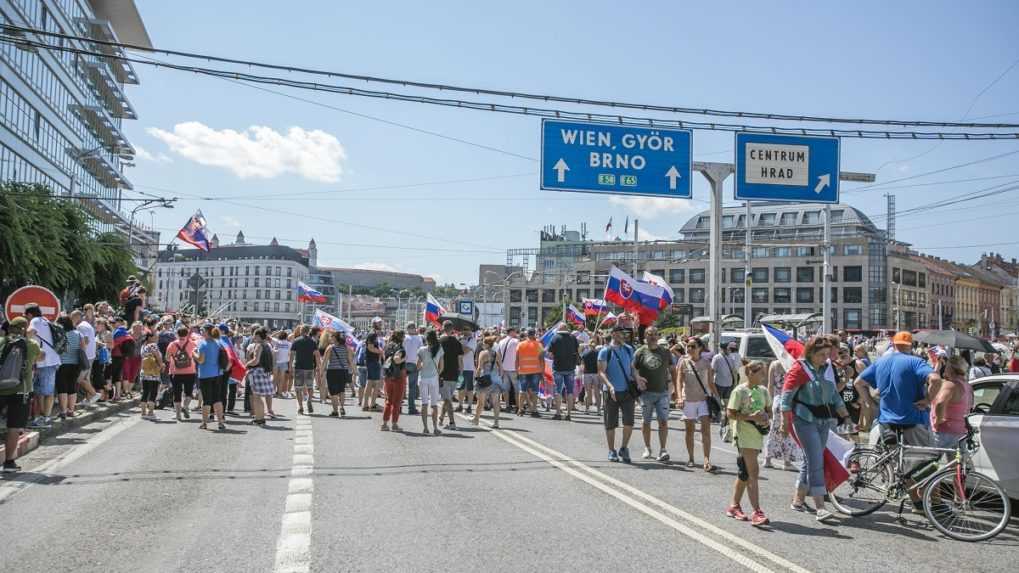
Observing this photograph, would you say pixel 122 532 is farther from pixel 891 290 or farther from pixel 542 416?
pixel 891 290

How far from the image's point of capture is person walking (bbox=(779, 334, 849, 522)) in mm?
8109

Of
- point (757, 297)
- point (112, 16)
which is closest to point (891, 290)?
point (757, 297)

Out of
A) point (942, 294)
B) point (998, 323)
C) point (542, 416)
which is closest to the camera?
point (542, 416)

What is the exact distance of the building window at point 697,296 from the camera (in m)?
102

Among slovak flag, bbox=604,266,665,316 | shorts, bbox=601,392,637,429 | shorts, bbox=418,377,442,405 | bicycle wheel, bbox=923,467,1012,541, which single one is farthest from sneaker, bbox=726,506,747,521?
slovak flag, bbox=604,266,665,316

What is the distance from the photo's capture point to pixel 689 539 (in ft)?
22.9

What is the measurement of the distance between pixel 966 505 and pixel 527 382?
462 inches

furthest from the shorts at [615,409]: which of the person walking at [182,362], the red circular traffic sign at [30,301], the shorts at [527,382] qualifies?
the red circular traffic sign at [30,301]

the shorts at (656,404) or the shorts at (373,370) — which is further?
the shorts at (373,370)

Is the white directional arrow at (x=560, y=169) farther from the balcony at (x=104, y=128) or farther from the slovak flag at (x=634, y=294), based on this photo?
the balcony at (x=104, y=128)

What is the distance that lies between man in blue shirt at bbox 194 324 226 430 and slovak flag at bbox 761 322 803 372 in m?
8.89

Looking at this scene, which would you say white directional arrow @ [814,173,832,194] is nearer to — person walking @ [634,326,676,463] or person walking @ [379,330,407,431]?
person walking @ [634,326,676,463]

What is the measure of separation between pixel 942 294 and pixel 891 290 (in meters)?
20.5

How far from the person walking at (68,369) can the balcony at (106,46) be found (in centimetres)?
3377
